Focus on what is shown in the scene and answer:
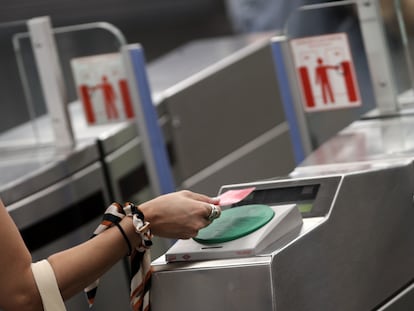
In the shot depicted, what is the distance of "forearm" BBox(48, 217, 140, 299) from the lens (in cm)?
198

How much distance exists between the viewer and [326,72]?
2.97 metres

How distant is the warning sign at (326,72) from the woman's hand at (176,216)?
1.05 m

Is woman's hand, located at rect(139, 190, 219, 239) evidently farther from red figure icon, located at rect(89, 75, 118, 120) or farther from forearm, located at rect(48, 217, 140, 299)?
red figure icon, located at rect(89, 75, 118, 120)

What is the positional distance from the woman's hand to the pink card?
0.25 ft

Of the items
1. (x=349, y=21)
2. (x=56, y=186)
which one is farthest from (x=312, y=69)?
(x=56, y=186)

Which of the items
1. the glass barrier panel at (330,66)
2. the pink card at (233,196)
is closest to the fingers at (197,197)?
the pink card at (233,196)

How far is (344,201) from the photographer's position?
2.10 m

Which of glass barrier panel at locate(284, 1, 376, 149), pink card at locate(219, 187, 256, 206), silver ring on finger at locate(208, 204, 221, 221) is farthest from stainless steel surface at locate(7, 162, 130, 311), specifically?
silver ring on finger at locate(208, 204, 221, 221)

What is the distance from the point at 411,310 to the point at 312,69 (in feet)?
3.00

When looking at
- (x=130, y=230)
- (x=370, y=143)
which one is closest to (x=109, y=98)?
(x=370, y=143)

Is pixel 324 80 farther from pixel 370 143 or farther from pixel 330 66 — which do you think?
pixel 370 143

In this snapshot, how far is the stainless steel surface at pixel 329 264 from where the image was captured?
1933 mm

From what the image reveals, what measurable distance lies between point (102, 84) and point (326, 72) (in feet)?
3.23

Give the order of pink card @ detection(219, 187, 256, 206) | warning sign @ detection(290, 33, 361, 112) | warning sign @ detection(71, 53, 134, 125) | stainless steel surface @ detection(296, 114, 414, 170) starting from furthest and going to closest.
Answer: warning sign @ detection(71, 53, 134, 125) < warning sign @ detection(290, 33, 361, 112) < stainless steel surface @ detection(296, 114, 414, 170) < pink card @ detection(219, 187, 256, 206)
